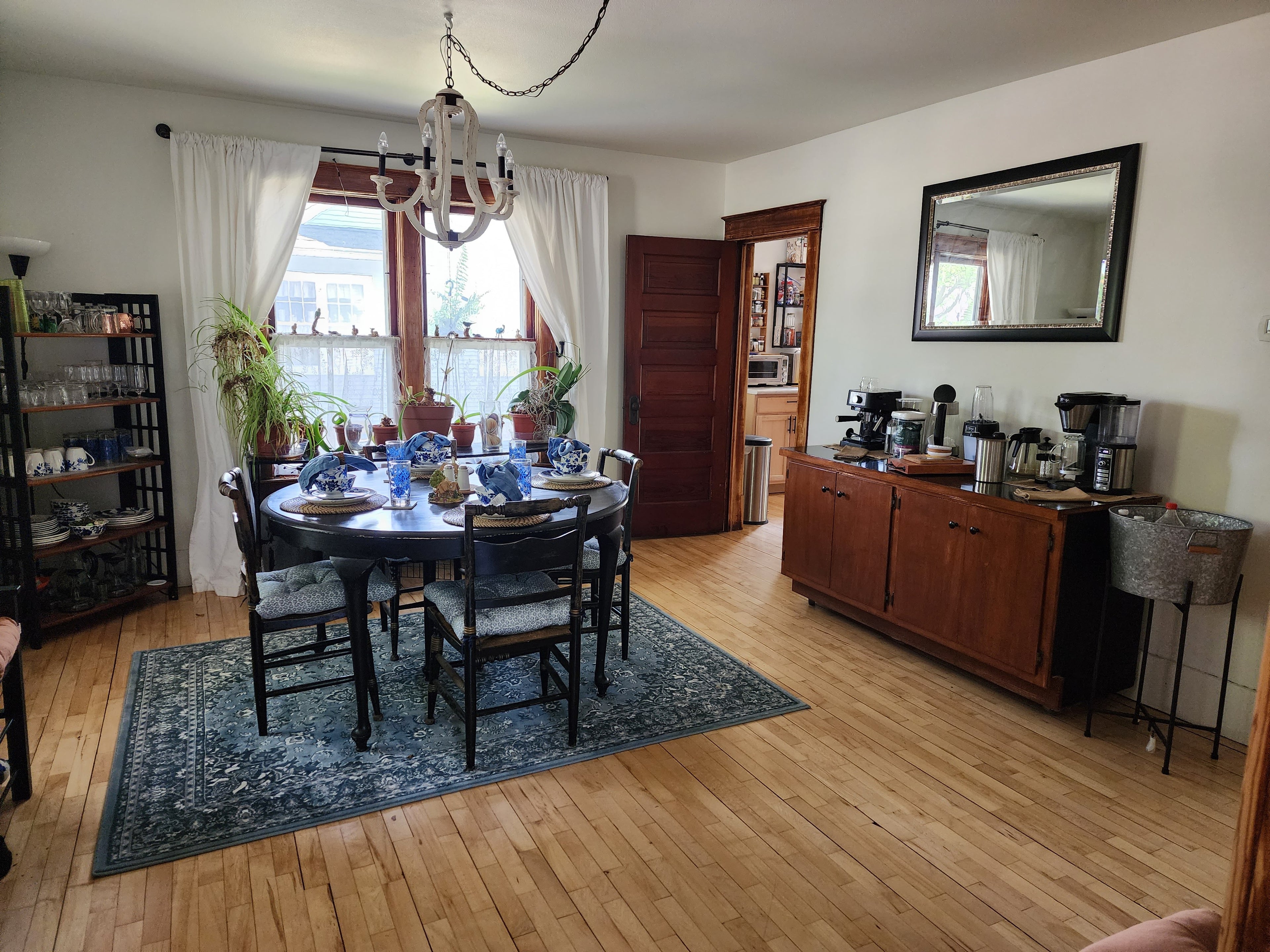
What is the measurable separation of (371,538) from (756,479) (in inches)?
164

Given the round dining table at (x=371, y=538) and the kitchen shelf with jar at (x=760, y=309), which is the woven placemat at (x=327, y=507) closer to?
the round dining table at (x=371, y=538)

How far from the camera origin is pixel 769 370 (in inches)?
283

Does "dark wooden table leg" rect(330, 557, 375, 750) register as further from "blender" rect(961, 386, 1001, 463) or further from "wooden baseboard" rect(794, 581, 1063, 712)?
"blender" rect(961, 386, 1001, 463)

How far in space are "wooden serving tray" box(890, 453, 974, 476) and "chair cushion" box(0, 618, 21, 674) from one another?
328cm

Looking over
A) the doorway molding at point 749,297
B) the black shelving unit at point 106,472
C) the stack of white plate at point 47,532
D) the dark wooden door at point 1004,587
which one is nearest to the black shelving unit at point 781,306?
the doorway molding at point 749,297

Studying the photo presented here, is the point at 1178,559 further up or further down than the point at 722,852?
further up

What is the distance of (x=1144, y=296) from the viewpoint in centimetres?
314

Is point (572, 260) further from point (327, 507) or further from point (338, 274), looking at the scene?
point (327, 507)

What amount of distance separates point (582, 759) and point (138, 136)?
12.7ft

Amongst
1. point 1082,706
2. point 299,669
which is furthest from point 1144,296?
point 299,669

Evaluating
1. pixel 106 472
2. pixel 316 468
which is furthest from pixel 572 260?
pixel 106 472

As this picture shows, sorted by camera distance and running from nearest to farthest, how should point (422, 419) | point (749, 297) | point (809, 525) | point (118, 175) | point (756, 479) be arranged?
point (118, 175), point (809, 525), point (422, 419), point (749, 297), point (756, 479)

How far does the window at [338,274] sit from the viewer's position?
4562mm

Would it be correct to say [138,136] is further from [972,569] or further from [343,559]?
[972,569]
